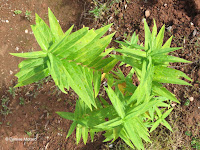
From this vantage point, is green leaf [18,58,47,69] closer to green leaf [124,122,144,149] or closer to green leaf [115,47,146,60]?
green leaf [115,47,146,60]

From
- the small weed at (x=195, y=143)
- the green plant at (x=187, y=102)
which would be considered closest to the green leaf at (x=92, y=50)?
the green plant at (x=187, y=102)

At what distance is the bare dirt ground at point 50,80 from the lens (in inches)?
117

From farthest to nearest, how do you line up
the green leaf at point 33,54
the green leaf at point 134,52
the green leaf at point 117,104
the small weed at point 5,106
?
1. the small weed at point 5,106
2. the green leaf at point 117,104
3. the green leaf at point 134,52
4. the green leaf at point 33,54

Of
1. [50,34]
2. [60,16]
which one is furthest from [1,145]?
[50,34]

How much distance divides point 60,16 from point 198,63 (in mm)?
2508

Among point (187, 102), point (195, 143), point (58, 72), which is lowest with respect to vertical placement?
point (195, 143)

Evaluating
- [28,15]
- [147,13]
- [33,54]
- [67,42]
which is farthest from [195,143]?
[28,15]

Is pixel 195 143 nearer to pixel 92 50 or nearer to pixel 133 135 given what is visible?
pixel 133 135

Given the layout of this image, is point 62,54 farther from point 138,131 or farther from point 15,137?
point 15,137

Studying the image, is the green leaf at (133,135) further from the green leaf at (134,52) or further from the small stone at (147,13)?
the small stone at (147,13)

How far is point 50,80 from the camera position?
10.5 feet

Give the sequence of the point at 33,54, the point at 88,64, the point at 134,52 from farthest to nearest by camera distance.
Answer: the point at 88,64 < the point at 134,52 < the point at 33,54

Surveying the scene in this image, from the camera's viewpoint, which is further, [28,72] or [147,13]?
[147,13]

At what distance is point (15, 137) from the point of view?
10.5ft
